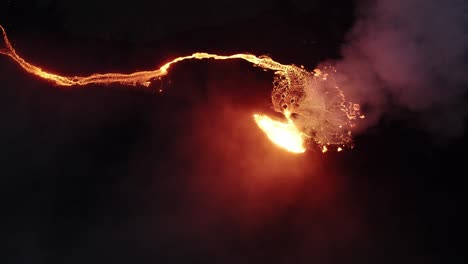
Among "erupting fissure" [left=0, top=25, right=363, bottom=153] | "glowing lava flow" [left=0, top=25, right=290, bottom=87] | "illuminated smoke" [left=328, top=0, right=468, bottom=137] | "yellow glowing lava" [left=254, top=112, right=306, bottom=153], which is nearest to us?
"illuminated smoke" [left=328, top=0, right=468, bottom=137]

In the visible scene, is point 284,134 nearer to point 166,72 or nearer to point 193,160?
point 193,160

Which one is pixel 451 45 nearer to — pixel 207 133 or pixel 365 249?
pixel 365 249

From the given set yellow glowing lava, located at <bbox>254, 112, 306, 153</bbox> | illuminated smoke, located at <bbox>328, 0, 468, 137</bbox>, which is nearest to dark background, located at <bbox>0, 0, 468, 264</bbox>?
yellow glowing lava, located at <bbox>254, 112, 306, 153</bbox>

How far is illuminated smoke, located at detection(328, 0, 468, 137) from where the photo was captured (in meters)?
5.21

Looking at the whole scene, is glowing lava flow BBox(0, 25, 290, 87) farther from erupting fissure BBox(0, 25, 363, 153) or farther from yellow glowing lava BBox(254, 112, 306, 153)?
yellow glowing lava BBox(254, 112, 306, 153)

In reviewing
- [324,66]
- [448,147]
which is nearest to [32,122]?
[324,66]

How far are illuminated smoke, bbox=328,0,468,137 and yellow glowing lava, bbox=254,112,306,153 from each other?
0.80 meters

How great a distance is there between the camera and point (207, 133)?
579 centimetres

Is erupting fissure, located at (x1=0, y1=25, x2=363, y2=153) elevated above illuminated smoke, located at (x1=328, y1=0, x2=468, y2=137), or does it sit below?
below

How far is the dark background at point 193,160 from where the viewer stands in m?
5.30

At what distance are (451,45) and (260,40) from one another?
231cm

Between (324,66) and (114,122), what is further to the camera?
(114,122)

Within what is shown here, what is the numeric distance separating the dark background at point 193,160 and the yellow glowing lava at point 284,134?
0.09 metres

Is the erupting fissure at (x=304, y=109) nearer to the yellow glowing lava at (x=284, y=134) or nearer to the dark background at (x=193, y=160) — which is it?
the yellow glowing lava at (x=284, y=134)
